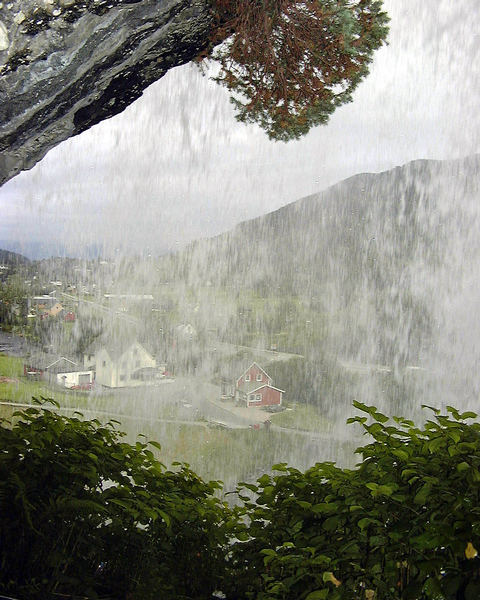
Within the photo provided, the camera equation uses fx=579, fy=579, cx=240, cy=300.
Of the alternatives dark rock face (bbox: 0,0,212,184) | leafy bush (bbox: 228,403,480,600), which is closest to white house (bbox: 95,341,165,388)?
dark rock face (bbox: 0,0,212,184)

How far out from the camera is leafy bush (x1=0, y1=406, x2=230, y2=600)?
2.16 metres

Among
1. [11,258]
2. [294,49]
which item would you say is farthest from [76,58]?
[11,258]

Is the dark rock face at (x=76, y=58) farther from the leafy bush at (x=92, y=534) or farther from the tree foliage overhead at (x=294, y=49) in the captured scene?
the leafy bush at (x=92, y=534)

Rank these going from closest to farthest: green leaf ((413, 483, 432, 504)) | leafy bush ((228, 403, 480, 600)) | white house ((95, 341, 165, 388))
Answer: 1. leafy bush ((228, 403, 480, 600))
2. green leaf ((413, 483, 432, 504))
3. white house ((95, 341, 165, 388))

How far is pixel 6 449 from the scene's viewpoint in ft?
7.89

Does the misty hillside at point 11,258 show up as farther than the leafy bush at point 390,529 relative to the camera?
Yes

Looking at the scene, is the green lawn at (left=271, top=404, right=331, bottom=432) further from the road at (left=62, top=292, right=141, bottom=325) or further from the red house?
the road at (left=62, top=292, right=141, bottom=325)

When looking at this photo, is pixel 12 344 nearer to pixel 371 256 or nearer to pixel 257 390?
pixel 257 390

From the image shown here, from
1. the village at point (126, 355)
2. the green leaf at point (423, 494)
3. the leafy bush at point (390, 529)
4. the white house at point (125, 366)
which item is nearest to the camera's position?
the leafy bush at point (390, 529)

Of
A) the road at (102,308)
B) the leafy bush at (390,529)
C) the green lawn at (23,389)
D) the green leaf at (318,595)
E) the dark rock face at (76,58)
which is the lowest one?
the green lawn at (23,389)

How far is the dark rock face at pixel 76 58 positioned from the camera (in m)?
1.68

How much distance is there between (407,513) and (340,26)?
6.65ft

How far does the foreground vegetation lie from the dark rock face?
120cm

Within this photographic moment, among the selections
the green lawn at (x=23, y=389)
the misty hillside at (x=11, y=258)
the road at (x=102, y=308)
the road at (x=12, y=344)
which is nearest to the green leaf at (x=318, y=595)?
the green lawn at (x=23, y=389)
